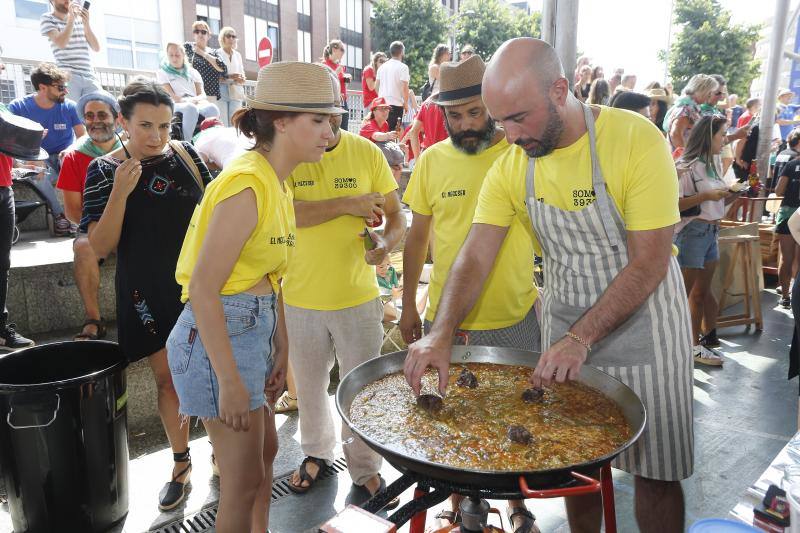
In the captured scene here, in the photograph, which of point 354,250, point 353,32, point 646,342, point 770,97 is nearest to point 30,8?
point 353,32

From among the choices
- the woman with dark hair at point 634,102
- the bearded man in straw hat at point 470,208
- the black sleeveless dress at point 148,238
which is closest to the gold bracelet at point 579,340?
the bearded man in straw hat at point 470,208

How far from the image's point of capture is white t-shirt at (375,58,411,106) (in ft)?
31.0

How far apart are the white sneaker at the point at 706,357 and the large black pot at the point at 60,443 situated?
5.06 meters

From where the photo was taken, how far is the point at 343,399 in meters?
1.89

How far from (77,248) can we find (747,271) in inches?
261

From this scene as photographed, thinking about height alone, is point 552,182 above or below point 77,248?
above

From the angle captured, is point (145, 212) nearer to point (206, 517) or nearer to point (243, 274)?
point (243, 274)

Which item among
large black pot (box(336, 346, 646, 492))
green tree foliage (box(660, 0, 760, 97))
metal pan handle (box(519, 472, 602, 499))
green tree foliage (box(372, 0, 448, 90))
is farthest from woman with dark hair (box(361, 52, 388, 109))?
green tree foliage (box(660, 0, 760, 97))

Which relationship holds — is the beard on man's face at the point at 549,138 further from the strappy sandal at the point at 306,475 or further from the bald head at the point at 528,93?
the strappy sandal at the point at 306,475

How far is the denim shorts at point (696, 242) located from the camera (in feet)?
17.2

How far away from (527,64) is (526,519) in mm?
1586

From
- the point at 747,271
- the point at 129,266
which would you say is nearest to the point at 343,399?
the point at 129,266

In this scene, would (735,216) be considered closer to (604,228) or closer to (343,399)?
(604,228)

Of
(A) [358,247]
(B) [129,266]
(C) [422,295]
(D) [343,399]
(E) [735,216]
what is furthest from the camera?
(E) [735,216]
